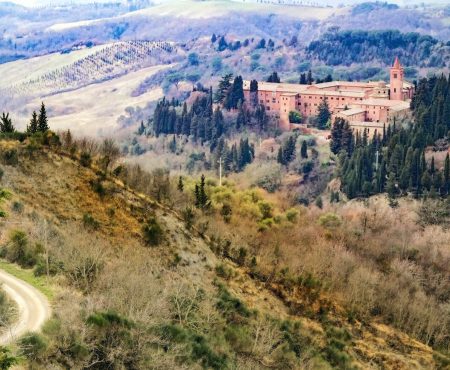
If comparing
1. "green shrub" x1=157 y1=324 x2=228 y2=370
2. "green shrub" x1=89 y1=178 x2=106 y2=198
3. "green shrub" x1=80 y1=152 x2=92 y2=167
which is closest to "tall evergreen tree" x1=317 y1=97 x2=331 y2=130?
"green shrub" x1=80 y1=152 x2=92 y2=167

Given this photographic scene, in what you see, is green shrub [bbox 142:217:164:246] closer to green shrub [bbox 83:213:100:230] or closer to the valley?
the valley

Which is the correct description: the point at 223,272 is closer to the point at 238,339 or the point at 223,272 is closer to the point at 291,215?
the point at 238,339

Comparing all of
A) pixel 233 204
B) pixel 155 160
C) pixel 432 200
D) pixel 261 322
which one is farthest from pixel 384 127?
pixel 261 322

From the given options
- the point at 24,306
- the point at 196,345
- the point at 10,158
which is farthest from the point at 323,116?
the point at 24,306

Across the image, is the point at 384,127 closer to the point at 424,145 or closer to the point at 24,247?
the point at 424,145

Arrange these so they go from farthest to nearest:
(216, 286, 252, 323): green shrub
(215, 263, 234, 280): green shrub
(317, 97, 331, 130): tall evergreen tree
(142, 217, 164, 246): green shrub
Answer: (317, 97, 331, 130): tall evergreen tree, (215, 263, 234, 280): green shrub, (142, 217, 164, 246): green shrub, (216, 286, 252, 323): green shrub

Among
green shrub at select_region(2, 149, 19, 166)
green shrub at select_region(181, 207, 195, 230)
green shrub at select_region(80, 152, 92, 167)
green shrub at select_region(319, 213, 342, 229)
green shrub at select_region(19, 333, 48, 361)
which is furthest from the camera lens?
green shrub at select_region(319, 213, 342, 229)

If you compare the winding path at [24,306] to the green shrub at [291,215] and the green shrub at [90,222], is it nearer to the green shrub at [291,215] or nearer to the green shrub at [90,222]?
the green shrub at [90,222]

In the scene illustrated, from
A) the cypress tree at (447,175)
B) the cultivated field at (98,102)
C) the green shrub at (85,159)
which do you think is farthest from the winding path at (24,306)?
the cultivated field at (98,102)
